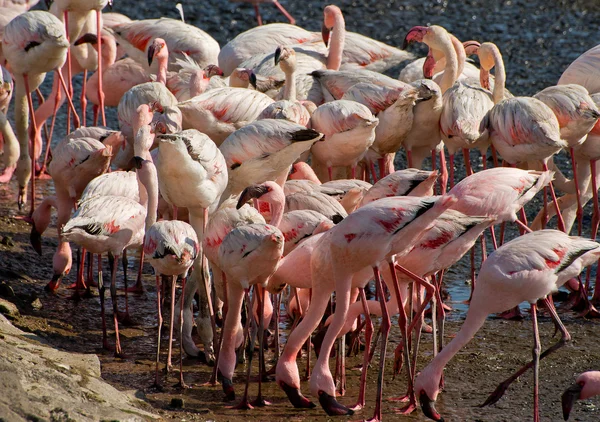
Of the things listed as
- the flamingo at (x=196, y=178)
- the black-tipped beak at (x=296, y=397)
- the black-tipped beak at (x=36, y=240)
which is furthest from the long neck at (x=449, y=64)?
the black-tipped beak at (x=296, y=397)

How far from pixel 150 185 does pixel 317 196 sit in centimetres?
100

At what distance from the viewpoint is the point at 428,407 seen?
16.4 ft

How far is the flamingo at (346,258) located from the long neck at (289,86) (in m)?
2.31

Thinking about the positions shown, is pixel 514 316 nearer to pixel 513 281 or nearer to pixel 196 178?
pixel 513 281

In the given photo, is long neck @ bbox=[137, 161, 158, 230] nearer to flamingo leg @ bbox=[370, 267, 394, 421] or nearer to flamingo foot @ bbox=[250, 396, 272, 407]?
flamingo foot @ bbox=[250, 396, 272, 407]

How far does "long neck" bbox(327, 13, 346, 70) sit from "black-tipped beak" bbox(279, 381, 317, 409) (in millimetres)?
4129

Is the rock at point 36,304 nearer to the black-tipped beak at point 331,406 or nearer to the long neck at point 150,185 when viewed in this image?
the long neck at point 150,185

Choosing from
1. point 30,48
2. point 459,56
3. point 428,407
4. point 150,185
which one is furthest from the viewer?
point 459,56

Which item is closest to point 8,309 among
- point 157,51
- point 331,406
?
point 331,406

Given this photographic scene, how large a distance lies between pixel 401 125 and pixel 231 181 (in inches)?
52.3

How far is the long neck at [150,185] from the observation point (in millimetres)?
5957

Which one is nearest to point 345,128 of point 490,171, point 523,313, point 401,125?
point 401,125

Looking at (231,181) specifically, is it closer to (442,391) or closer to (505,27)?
(442,391)

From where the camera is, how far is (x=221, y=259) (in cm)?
528
